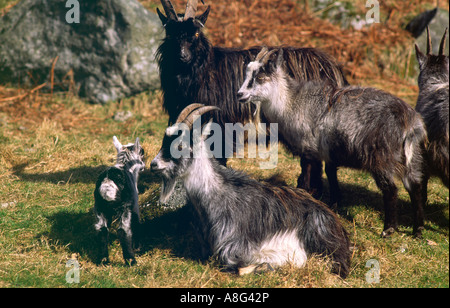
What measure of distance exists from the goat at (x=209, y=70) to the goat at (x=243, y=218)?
1764 millimetres

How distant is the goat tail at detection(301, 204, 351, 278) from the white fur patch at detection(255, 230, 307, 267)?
0.10 metres

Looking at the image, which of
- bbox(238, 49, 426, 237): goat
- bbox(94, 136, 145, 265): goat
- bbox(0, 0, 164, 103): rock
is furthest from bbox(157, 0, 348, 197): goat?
bbox(0, 0, 164, 103): rock

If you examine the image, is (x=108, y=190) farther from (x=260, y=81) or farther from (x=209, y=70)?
(x=209, y=70)

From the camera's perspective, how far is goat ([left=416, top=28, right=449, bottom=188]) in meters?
5.80

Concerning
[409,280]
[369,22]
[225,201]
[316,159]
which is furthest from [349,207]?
[369,22]

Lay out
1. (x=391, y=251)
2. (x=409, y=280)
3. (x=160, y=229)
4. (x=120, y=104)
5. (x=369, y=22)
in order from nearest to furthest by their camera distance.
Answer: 1. (x=409, y=280)
2. (x=391, y=251)
3. (x=160, y=229)
4. (x=120, y=104)
5. (x=369, y=22)

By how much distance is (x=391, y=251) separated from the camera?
577 cm

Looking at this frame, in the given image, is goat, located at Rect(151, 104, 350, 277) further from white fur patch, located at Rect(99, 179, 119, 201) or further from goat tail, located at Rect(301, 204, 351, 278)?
white fur patch, located at Rect(99, 179, 119, 201)

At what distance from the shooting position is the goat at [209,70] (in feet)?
23.2

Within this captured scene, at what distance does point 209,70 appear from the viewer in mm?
7258

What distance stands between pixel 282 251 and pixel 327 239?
48 centimetres

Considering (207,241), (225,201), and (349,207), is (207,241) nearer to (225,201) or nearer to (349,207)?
(225,201)

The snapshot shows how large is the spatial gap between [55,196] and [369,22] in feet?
27.3

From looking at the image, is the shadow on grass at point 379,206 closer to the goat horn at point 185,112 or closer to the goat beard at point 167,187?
the goat beard at point 167,187
